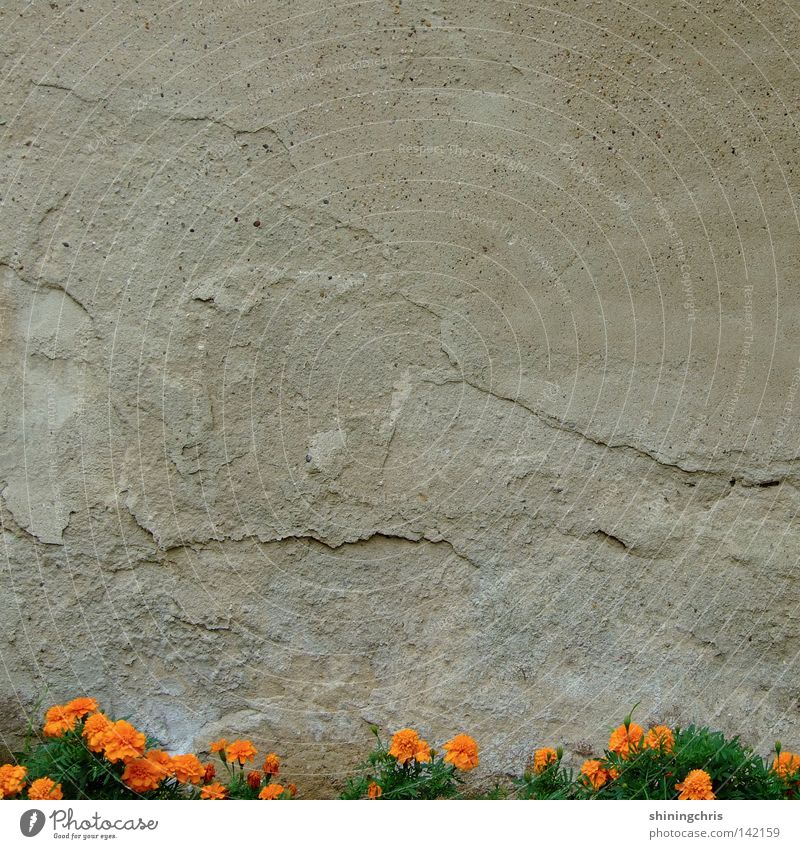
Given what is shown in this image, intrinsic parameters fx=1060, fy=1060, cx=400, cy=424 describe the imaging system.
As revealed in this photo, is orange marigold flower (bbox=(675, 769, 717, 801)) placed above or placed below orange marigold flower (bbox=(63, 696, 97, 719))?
below

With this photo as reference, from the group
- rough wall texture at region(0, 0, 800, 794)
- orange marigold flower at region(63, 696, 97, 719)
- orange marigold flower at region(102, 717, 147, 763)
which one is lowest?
orange marigold flower at region(102, 717, 147, 763)

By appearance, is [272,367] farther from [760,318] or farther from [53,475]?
[760,318]

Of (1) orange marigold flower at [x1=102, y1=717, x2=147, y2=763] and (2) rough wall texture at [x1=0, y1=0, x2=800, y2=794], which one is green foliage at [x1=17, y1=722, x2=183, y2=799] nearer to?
(1) orange marigold flower at [x1=102, y1=717, x2=147, y2=763]

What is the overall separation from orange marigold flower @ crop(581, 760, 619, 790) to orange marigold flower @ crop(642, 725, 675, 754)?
68 mm

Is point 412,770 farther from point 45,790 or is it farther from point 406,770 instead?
point 45,790

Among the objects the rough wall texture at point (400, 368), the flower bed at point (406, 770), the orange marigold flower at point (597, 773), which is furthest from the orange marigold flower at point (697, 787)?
the rough wall texture at point (400, 368)

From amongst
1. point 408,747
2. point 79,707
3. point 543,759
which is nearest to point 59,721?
point 79,707

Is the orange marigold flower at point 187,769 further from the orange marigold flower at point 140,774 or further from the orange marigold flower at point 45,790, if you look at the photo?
the orange marigold flower at point 45,790

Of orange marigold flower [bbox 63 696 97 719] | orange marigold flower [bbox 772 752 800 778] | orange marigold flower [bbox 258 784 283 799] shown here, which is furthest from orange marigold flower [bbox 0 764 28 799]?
orange marigold flower [bbox 772 752 800 778]

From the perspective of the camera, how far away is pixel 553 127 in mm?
1748

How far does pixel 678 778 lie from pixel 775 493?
526 mm

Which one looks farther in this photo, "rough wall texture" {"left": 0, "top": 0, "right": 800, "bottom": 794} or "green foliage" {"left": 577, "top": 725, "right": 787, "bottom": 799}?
"rough wall texture" {"left": 0, "top": 0, "right": 800, "bottom": 794}

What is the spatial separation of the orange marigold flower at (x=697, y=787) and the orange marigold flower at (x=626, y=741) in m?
0.09

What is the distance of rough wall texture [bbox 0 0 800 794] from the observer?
5.61 feet
